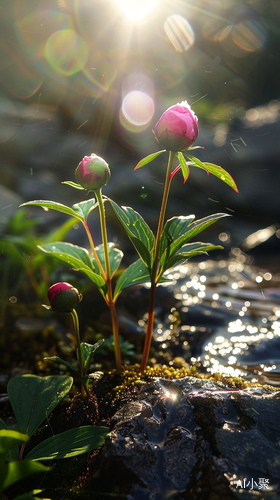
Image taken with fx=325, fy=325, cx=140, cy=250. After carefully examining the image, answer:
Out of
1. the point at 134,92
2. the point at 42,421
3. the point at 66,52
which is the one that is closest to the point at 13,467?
the point at 42,421

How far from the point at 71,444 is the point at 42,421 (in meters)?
0.18

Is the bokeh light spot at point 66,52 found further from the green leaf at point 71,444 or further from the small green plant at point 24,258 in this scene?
the green leaf at point 71,444

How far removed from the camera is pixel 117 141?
4.53 m

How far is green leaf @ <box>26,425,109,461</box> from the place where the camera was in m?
0.91

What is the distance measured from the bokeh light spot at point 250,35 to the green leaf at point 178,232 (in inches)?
197

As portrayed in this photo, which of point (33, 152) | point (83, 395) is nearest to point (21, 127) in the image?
point (33, 152)

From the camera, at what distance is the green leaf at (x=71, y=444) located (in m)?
0.91

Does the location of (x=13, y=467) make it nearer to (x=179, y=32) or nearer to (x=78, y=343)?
(x=78, y=343)

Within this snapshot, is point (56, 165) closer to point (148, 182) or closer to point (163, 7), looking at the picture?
point (148, 182)

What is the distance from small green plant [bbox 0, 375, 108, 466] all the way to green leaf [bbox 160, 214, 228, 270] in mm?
597

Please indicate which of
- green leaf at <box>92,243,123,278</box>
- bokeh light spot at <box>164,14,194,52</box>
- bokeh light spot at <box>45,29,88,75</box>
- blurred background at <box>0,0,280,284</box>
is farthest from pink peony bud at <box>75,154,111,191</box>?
bokeh light spot at <box>164,14,194,52</box>

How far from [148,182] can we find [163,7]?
2.61 meters

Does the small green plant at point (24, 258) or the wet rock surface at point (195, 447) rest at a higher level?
the small green plant at point (24, 258)

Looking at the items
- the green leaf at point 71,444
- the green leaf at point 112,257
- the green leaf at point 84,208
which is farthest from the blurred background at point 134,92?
the green leaf at point 71,444
